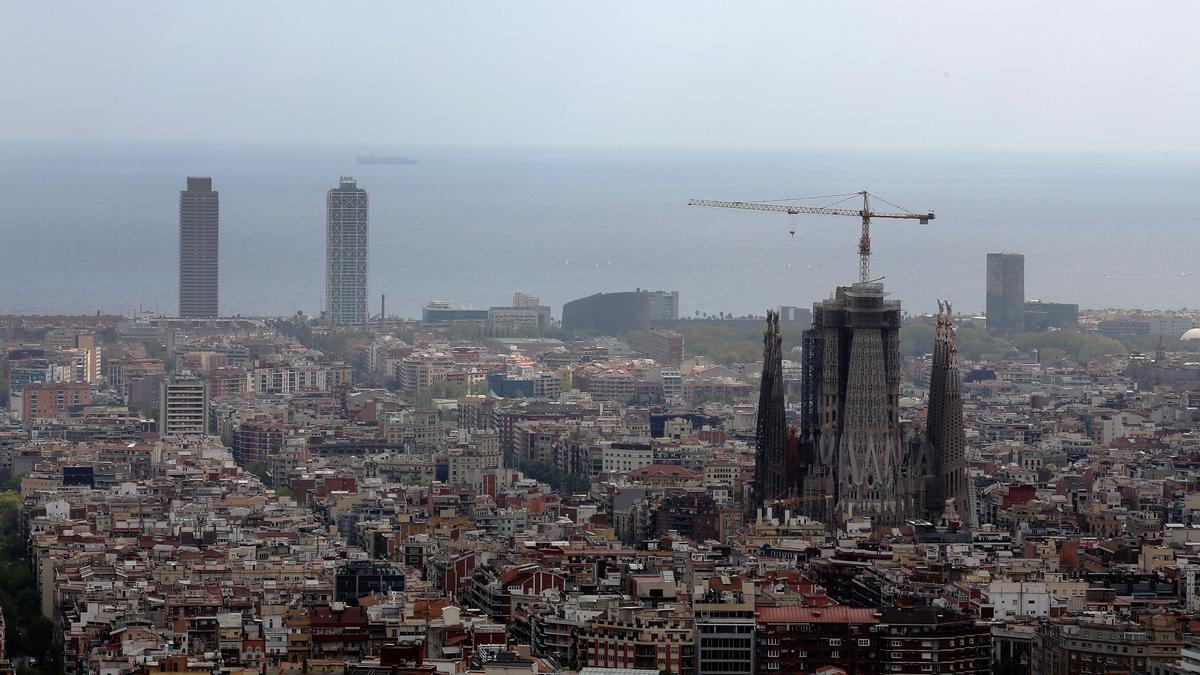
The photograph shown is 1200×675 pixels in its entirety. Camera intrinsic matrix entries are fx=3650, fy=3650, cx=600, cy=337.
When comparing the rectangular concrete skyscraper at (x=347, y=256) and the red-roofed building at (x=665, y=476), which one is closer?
the red-roofed building at (x=665, y=476)

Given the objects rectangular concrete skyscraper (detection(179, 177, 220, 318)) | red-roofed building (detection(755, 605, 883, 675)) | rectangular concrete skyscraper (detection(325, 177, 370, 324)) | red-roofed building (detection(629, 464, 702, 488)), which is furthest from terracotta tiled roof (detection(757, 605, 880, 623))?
rectangular concrete skyscraper (detection(179, 177, 220, 318))

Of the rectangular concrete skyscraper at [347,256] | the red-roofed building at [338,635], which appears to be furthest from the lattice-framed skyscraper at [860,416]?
the rectangular concrete skyscraper at [347,256]

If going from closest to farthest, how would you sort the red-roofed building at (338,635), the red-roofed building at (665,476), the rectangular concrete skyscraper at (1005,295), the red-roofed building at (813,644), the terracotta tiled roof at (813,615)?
the red-roofed building at (338,635) < the red-roofed building at (813,644) < the terracotta tiled roof at (813,615) < the red-roofed building at (665,476) < the rectangular concrete skyscraper at (1005,295)

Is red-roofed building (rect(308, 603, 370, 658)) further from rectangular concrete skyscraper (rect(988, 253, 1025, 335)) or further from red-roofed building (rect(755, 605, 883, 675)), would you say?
rectangular concrete skyscraper (rect(988, 253, 1025, 335))

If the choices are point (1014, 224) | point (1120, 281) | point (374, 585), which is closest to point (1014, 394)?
point (374, 585)

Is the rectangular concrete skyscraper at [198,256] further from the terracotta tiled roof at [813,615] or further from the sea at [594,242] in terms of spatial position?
the terracotta tiled roof at [813,615]
